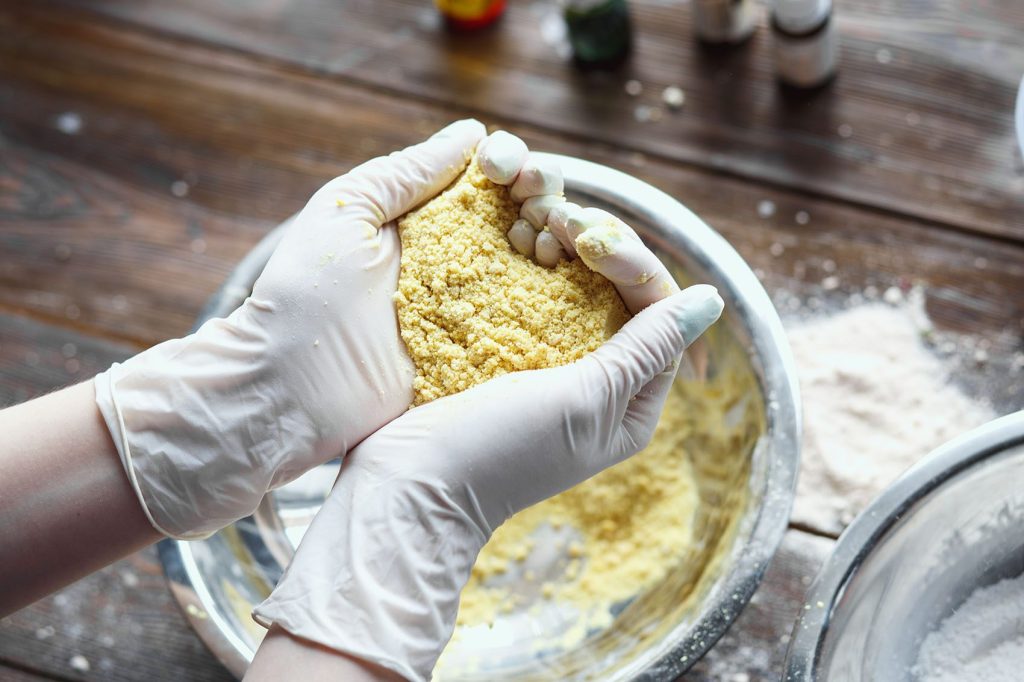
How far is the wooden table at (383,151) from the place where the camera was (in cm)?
126

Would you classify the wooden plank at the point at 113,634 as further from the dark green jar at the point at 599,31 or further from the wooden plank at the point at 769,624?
the dark green jar at the point at 599,31

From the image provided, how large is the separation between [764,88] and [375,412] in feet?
2.64

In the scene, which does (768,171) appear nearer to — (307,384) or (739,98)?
(739,98)

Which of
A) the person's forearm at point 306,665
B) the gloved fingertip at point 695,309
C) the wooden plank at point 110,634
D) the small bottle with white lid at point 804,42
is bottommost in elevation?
the wooden plank at point 110,634

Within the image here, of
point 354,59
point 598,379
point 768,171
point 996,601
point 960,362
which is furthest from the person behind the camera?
point 354,59

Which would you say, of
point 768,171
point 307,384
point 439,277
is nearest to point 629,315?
point 439,277

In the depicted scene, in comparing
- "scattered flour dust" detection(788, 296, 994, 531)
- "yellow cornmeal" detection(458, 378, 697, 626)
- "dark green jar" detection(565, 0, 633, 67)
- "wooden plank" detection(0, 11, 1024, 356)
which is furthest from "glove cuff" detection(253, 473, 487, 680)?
"dark green jar" detection(565, 0, 633, 67)

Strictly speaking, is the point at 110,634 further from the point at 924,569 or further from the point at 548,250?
the point at 924,569

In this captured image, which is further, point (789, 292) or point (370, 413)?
point (789, 292)

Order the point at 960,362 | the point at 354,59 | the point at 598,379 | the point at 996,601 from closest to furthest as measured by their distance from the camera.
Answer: the point at 598,379 < the point at 996,601 < the point at 960,362 < the point at 354,59

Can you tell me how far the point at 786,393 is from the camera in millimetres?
999

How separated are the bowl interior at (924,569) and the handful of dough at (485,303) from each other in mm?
383

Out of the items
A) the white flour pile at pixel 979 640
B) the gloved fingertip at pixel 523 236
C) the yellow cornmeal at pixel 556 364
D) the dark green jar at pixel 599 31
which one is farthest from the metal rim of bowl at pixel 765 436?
the dark green jar at pixel 599 31

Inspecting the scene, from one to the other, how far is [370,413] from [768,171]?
0.72 meters
